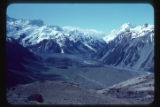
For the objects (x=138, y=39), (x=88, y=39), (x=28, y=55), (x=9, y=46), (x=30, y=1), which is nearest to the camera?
(x=30, y=1)

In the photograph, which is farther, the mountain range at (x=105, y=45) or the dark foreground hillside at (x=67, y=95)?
the mountain range at (x=105, y=45)

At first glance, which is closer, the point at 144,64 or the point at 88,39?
the point at 144,64

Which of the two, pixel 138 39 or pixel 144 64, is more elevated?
pixel 138 39

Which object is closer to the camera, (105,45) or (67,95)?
(67,95)

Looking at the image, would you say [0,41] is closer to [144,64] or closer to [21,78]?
[21,78]

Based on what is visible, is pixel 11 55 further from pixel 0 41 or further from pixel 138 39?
pixel 138 39

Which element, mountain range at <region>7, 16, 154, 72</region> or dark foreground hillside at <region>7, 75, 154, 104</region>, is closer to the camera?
dark foreground hillside at <region>7, 75, 154, 104</region>

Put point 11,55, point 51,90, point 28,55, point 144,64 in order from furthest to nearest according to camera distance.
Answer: point 144,64
point 28,55
point 11,55
point 51,90
